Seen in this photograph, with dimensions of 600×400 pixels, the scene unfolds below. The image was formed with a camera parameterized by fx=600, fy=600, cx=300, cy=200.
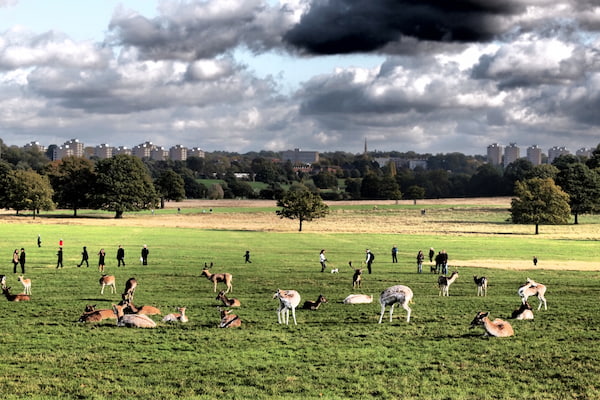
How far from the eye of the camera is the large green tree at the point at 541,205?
106625 millimetres

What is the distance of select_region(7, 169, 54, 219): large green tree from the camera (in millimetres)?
127000

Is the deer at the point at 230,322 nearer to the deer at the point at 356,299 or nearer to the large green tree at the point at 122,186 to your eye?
the deer at the point at 356,299

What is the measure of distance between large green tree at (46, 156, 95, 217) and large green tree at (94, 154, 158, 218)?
4.21m

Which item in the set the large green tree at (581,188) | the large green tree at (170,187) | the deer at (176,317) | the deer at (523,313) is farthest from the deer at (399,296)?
the large green tree at (170,187)

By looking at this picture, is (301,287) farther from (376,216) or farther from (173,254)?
(376,216)

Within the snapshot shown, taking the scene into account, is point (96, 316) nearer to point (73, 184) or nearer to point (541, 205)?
point (541, 205)

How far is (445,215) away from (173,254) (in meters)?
106

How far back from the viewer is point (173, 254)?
2327 inches

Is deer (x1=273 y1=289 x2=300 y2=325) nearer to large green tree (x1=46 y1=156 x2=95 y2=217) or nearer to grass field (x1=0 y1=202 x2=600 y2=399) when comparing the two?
grass field (x1=0 y1=202 x2=600 y2=399)

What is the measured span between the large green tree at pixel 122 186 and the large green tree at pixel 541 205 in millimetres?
77937

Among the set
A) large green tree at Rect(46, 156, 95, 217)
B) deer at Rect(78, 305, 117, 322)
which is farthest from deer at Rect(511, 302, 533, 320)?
large green tree at Rect(46, 156, 95, 217)

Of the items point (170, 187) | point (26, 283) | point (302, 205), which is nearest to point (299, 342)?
point (26, 283)

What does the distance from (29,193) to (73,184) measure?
40.8ft

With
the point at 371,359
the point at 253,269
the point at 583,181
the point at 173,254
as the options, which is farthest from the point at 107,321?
the point at 583,181
